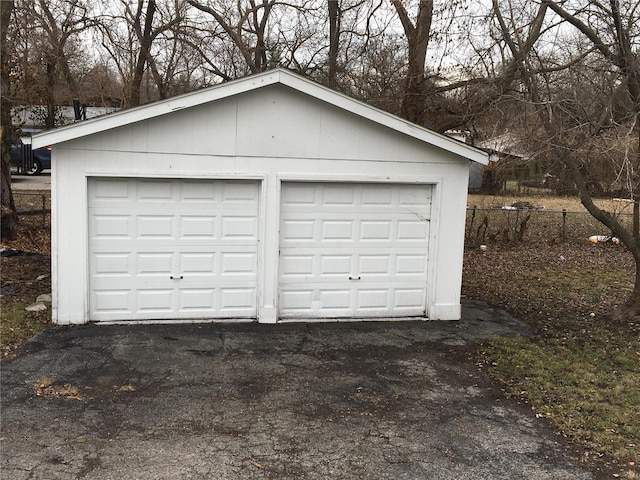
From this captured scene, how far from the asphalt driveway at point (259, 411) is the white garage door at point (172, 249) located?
0.47 meters

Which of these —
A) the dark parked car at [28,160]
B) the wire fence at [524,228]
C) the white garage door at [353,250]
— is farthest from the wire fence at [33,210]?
the wire fence at [524,228]

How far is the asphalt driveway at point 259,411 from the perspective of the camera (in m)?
4.59

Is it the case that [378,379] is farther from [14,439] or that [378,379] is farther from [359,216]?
[14,439]

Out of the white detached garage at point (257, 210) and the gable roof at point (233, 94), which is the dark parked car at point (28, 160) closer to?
the white detached garage at point (257, 210)

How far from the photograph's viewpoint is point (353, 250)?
8.93 meters

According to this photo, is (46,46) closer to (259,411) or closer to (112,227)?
(112,227)

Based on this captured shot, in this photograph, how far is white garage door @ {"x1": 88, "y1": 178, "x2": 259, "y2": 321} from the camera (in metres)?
8.27

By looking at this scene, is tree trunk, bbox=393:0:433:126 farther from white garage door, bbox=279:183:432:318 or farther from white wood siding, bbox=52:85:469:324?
white garage door, bbox=279:183:432:318

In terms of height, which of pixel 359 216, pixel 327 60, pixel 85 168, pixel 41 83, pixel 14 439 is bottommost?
pixel 14 439

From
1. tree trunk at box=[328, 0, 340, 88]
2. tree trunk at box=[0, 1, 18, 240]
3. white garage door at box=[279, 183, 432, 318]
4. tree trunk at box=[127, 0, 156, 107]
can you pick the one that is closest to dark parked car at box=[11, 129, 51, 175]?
tree trunk at box=[127, 0, 156, 107]

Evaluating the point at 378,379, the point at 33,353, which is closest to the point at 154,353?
the point at 33,353

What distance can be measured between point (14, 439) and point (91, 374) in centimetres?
156

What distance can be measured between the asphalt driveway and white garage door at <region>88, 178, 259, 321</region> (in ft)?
1.55

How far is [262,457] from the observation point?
185 inches
